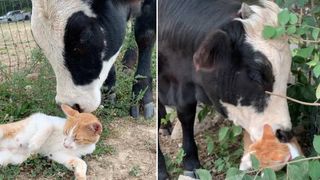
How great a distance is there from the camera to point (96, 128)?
163 centimetres

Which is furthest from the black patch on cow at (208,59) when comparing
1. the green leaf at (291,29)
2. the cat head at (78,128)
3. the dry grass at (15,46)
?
the dry grass at (15,46)

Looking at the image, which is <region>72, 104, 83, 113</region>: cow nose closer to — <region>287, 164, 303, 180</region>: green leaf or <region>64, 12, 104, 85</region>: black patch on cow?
<region>64, 12, 104, 85</region>: black patch on cow

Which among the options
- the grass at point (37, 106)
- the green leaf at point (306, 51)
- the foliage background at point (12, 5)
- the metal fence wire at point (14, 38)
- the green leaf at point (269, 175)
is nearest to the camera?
the green leaf at point (269, 175)

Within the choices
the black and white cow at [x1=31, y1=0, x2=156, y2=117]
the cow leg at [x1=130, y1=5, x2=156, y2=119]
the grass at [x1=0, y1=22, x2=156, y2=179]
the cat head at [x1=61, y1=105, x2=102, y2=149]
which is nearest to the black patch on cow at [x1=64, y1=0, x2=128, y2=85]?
the black and white cow at [x1=31, y1=0, x2=156, y2=117]

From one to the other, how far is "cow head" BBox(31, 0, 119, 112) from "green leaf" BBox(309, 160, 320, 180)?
63cm

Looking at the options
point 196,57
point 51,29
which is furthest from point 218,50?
point 51,29

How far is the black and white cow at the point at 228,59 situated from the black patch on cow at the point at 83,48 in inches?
6.7

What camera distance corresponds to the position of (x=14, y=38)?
83.2 inches

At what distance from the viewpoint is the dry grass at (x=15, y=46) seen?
2.01 m

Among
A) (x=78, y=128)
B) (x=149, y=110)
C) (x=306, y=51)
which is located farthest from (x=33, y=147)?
(x=306, y=51)

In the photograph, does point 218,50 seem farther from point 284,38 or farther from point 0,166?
point 0,166

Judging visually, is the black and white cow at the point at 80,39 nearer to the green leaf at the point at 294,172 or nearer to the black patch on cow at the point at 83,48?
the black patch on cow at the point at 83,48

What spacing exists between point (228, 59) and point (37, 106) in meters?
0.76

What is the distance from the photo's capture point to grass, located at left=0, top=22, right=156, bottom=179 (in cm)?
169
